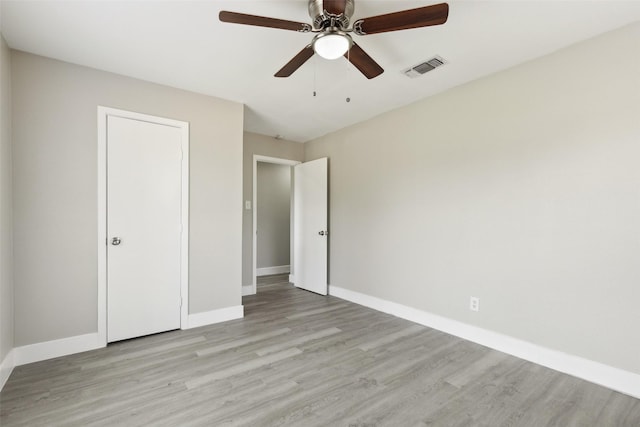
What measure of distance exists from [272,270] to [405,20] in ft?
17.2

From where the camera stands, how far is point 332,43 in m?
1.72

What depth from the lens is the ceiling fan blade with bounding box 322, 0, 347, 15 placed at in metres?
1.62

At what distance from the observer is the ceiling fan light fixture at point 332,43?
1.70 m

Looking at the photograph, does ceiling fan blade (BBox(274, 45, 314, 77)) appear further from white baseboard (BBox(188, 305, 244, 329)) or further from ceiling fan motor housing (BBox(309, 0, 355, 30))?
white baseboard (BBox(188, 305, 244, 329))

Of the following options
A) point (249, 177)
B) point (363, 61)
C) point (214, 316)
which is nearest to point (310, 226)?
point (249, 177)

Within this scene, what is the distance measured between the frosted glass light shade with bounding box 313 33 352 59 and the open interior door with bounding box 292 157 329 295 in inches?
108

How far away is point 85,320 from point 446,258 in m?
3.49

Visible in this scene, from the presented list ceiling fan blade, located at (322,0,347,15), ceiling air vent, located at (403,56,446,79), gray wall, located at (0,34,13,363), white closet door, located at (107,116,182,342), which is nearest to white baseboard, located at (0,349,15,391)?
gray wall, located at (0,34,13,363)

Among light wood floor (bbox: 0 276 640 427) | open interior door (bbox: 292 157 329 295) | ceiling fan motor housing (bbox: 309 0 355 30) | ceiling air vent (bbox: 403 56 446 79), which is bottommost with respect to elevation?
light wood floor (bbox: 0 276 640 427)

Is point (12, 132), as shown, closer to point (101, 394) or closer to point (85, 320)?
point (85, 320)

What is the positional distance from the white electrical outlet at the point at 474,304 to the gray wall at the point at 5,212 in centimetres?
384

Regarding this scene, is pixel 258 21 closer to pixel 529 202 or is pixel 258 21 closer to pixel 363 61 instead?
pixel 363 61

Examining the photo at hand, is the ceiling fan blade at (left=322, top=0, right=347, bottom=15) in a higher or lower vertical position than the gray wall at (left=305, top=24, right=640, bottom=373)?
higher

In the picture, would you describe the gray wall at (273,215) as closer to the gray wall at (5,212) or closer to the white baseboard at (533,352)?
the white baseboard at (533,352)
